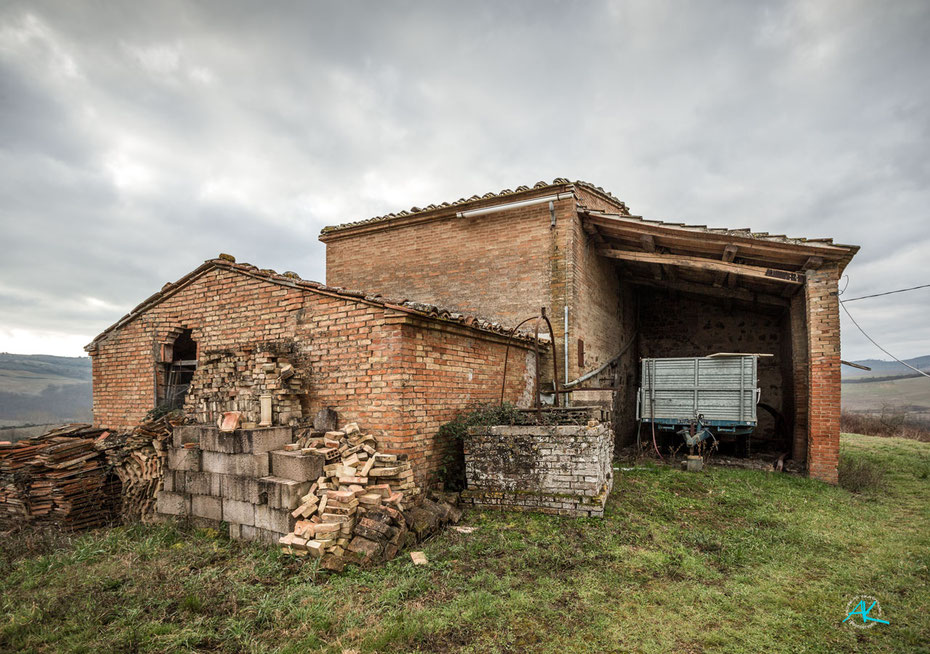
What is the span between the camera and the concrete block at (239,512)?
5590mm

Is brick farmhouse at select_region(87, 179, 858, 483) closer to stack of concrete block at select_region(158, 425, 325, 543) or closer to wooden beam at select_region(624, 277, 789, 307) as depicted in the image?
wooden beam at select_region(624, 277, 789, 307)

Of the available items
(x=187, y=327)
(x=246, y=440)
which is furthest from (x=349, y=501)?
(x=187, y=327)

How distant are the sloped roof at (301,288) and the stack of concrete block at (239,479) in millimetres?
2078

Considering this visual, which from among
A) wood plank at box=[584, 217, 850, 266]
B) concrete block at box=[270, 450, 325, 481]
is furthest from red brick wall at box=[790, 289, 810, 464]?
concrete block at box=[270, 450, 325, 481]

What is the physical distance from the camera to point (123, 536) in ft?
19.9

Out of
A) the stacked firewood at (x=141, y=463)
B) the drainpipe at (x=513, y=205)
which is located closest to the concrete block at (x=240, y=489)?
the stacked firewood at (x=141, y=463)

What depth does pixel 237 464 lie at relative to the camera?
577cm

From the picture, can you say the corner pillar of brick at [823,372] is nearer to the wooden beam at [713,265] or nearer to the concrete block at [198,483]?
the wooden beam at [713,265]

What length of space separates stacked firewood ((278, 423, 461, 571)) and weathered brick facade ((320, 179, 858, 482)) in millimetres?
5120

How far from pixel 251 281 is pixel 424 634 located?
604 cm

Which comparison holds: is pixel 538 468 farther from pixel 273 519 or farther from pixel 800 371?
pixel 800 371

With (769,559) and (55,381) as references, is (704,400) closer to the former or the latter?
(769,559)

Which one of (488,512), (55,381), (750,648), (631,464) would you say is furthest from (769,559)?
(55,381)

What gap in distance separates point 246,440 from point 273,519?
3.41 ft
